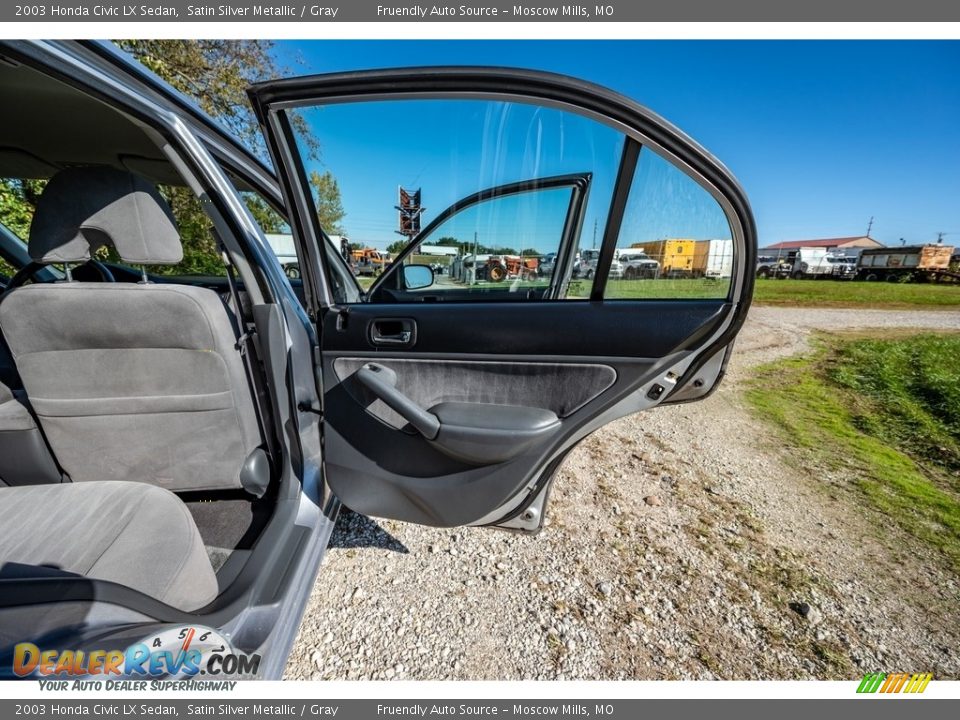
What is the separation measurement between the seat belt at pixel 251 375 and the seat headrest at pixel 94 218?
24 cm

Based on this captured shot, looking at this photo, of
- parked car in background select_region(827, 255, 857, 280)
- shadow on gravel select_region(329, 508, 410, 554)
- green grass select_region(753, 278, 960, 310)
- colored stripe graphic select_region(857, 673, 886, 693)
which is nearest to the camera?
colored stripe graphic select_region(857, 673, 886, 693)

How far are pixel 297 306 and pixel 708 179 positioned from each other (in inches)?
62.8

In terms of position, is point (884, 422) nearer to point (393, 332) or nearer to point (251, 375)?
point (393, 332)

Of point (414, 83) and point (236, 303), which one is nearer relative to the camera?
point (414, 83)

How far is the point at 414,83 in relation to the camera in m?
1.22

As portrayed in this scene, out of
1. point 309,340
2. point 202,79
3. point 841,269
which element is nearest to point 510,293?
point 309,340

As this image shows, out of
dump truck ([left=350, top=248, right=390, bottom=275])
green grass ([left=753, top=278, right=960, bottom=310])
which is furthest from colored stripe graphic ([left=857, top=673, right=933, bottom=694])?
green grass ([left=753, top=278, right=960, bottom=310])

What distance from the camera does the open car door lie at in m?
1.23

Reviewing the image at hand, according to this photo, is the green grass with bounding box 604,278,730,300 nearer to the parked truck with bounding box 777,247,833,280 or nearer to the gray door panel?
the gray door panel

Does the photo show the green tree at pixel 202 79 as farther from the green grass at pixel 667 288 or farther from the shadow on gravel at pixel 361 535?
the green grass at pixel 667 288

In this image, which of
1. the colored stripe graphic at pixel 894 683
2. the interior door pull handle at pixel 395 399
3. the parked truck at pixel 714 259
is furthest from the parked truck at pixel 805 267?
the interior door pull handle at pixel 395 399

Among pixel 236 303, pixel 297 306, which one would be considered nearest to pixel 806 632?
pixel 297 306

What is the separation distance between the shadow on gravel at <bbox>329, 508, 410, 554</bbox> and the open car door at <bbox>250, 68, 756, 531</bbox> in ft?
2.00

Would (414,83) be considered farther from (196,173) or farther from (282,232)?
(282,232)
